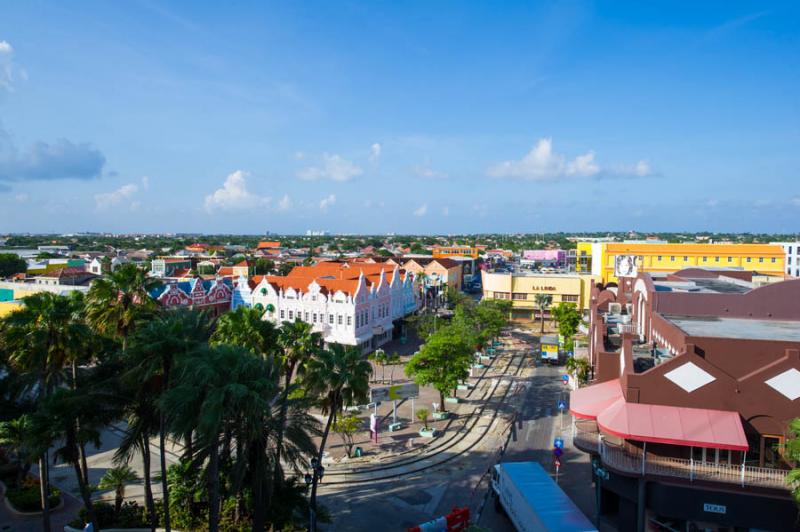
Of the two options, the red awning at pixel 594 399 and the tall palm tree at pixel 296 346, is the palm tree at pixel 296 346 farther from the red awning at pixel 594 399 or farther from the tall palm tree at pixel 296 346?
the red awning at pixel 594 399

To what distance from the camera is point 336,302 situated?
5166 cm

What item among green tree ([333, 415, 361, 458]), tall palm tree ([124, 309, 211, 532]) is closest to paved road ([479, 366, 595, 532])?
green tree ([333, 415, 361, 458])

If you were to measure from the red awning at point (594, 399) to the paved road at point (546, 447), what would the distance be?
486cm

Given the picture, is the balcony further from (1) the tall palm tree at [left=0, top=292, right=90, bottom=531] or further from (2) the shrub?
(2) the shrub

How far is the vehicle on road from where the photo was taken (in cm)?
1808

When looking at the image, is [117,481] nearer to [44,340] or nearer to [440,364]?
[44,340]

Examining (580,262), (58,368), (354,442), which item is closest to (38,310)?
(58,368)

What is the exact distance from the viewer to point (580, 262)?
120 metres

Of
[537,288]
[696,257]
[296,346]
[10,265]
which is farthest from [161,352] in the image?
[10,265]

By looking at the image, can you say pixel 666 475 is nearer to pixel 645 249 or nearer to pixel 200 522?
pixel 200 522

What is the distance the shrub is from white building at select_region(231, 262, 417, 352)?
24466mm

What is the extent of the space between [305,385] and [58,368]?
9550 mm

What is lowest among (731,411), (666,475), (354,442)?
(354,442)

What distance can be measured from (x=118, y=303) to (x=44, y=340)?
17.5 ft
